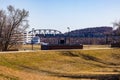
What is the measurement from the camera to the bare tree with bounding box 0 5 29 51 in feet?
229

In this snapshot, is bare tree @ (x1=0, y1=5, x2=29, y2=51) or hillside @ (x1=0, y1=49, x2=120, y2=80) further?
bare tree @ (x1=0, y1=5, x2=29, y2=51)

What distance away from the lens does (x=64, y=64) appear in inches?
2041

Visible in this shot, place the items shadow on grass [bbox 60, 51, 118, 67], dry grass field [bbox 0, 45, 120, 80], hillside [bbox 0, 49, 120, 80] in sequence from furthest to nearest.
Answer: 1. shadow on grass [bbox 60, 51, 118, 67]
2. hillside [bbox 0, 49, 120, 80]
3. dry grass field [bbox 0, 45, 120, 80]

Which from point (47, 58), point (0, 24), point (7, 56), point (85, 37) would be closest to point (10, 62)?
point (7, 56)

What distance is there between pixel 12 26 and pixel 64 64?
74.7ft

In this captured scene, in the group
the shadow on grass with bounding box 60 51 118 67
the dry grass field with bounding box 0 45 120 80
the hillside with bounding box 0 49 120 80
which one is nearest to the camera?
the dry grass field with bounding box 0 45 120 80

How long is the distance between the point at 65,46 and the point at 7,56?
27.9m

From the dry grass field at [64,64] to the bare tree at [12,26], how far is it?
12961 mm

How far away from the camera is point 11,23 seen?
7238cm

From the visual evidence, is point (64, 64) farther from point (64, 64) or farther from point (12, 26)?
point (12, 26)

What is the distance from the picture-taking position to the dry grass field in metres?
39.3

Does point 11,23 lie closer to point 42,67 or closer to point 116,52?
point 116,52

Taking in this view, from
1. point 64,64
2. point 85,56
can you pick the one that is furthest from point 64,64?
point 85,56

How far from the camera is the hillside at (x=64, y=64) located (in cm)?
3966
